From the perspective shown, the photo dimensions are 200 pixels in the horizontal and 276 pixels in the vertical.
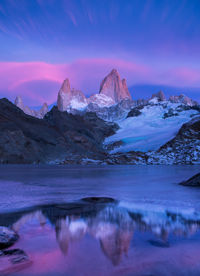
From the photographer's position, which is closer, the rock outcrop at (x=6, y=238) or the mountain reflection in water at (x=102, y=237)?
the mountain reflection in water at (x=102, y=237)

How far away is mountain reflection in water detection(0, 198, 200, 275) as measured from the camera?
5198 millimetres

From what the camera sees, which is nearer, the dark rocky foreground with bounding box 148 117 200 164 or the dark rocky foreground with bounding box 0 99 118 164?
the dark rocky foreground with bounding box 0 99 118 164

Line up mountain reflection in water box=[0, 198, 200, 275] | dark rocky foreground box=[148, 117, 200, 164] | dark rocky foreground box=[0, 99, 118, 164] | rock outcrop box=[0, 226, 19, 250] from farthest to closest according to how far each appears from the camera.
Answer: dark rocky foreground box=[148, 117, 200, 164] < dark rocky foreground box=[0, 99, 118, 164] < rock outcrop box=[0, 226, 19, 250] < mountain reflection in water box=[0, 198, 200, 275]

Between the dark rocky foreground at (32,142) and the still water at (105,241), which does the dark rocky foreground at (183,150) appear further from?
the still water at (105,241)

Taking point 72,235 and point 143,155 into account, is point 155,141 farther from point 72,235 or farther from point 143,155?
point 72,235

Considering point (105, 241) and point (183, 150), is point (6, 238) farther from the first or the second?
point (183, 150)

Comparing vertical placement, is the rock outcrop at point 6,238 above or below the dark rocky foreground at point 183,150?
below

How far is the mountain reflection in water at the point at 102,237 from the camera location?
5.20 metres

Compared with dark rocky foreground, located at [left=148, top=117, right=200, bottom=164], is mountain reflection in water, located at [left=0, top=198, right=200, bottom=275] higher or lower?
lower

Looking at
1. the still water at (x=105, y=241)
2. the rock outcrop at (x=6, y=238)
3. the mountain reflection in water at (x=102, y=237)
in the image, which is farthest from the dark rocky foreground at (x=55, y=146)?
the rock outcrop at (x=6, y=238)

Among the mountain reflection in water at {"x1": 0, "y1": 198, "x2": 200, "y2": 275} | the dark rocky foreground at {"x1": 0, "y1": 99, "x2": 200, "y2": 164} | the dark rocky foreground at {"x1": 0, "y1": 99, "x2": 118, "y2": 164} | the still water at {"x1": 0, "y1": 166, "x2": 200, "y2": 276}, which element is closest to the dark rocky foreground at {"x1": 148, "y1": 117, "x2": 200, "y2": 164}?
the dark rocky foreground at {"x1": 0, "y1": 99, "x2": 200, "y2": 164}

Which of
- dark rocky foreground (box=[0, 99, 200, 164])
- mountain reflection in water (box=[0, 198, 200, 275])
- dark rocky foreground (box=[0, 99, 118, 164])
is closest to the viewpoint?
mountain reflection in water (box=[0, 198, 200, 275])

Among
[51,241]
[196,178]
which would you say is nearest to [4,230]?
[51,241]

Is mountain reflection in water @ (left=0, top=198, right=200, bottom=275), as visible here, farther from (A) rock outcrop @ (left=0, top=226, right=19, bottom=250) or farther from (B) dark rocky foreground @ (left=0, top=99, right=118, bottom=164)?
(B) dark rocky foreground @ (left=0, top=99, right=118, bottom=164)
